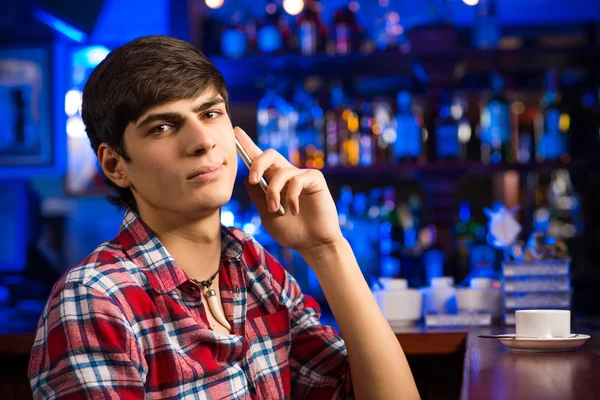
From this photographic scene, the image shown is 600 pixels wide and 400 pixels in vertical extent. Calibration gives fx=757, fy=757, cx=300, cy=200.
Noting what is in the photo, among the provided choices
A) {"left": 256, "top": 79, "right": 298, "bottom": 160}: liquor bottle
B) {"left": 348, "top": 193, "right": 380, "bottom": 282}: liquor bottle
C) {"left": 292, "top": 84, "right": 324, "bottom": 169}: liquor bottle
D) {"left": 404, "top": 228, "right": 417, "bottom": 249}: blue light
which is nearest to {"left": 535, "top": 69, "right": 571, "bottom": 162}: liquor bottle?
{"left": 404, "top": 228, "right": 417, "bottom": 249}: blue light

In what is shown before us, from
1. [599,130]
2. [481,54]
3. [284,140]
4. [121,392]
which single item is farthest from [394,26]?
[121,392]

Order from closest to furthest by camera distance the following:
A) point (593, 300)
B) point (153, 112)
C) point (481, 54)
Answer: point (153, 112) < point (481, 54) < point (593, 300)

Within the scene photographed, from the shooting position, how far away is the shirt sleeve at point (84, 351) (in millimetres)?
1073

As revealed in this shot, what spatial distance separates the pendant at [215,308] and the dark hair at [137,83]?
11.3 inches

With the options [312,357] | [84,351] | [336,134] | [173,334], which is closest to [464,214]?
[336,134]

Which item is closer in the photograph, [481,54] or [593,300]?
[481,54]

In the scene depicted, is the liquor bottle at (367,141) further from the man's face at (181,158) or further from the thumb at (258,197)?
the man's face at (181,158)

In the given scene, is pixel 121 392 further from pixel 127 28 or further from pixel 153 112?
pixel 127 28

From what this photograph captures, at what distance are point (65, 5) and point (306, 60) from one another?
1043mm

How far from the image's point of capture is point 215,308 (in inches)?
53.9

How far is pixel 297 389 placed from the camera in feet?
4.92

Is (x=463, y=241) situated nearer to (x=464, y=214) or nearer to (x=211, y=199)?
(x=464, y=214)

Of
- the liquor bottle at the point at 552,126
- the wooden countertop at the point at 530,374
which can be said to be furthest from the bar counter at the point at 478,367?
the liquor bottle at the point at 552,126

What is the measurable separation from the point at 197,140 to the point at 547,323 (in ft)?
2.30
